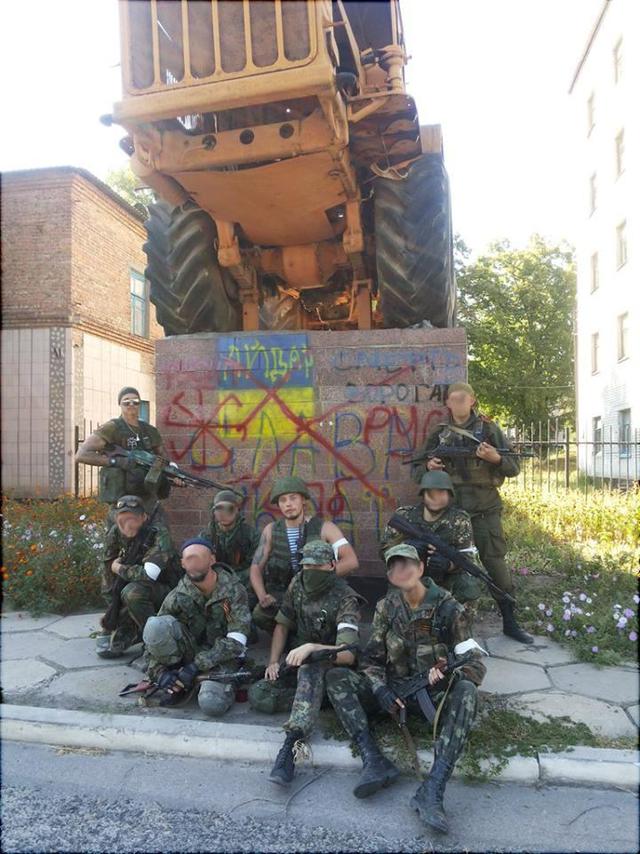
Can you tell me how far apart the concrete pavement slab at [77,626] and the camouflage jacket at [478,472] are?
286 centimetres

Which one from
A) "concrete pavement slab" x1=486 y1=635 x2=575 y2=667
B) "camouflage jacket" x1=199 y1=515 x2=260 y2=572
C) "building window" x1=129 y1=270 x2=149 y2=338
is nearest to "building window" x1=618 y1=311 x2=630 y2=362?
"building window" x1=129 y1=270 x2=149 y2=338

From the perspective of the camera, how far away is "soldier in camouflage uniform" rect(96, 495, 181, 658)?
14.6 ft

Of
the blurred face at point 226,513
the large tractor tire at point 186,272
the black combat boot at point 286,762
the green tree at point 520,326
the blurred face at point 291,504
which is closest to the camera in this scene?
the black combat boot at point 286,762

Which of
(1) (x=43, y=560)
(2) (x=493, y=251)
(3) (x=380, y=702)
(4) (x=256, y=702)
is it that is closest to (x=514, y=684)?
(3) (x=380, y=702)

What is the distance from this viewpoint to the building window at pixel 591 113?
20.0m

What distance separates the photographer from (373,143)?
506 centimetres

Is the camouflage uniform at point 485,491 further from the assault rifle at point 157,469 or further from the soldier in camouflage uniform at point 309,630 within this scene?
the assault rifle at point 157,469

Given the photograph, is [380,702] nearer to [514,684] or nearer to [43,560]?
[514,684]

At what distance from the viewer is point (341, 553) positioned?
4.21 meters

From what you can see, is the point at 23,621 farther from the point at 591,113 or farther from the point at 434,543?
the point at 591,113

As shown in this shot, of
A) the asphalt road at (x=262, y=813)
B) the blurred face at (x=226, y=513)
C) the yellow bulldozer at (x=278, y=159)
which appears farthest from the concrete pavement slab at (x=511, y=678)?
the yellow bulldozer at (x=278, y=159)

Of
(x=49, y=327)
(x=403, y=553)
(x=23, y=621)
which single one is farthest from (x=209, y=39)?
(x=49, y=327)

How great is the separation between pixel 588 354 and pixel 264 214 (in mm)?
17608

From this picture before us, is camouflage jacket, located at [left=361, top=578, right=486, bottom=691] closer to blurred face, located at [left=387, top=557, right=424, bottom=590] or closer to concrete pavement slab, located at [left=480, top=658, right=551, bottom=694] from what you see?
blurred face, located at [left=387, top=557, right=424, bottom=590]
